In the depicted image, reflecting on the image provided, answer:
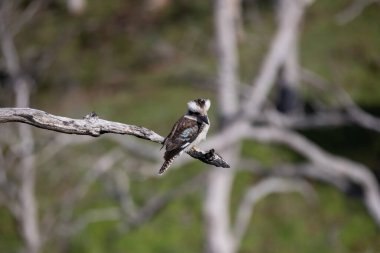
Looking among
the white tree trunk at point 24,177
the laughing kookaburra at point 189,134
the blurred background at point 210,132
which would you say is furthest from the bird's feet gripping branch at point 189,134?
the white tree trunk at point 24,177

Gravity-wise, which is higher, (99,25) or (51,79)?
(99,25)

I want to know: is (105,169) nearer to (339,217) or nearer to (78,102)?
(339,217)

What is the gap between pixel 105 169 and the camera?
43.0 ft

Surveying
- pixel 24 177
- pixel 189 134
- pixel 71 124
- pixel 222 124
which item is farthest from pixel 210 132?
pixel 71 124

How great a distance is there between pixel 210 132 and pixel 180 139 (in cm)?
1168

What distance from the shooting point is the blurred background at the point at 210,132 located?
448 inches

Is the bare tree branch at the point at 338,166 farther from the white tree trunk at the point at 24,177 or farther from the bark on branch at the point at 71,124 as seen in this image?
the bark on branch at the point at 71,124

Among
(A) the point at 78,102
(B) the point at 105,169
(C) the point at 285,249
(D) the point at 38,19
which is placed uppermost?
(D) the point at 38,19

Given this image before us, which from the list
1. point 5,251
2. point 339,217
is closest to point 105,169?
point 5,251

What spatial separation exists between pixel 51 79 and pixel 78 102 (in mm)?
1017

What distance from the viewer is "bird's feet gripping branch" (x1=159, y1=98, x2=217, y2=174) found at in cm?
499

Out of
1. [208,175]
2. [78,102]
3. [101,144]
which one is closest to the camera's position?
[208,175]

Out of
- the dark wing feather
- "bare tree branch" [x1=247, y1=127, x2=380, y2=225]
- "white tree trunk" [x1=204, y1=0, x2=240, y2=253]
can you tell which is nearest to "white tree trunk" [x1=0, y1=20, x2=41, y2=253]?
"white tree trunk" [x1=204, y1=0, x2=240, y2=253]

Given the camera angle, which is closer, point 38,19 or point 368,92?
point 368,92
